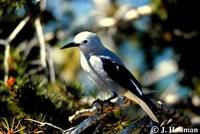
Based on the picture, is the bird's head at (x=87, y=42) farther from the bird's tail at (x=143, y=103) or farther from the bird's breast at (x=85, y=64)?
the bird's tail at (x=143, y=103)

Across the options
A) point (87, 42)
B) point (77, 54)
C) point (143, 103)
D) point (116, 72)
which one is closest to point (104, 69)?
point (116, 72)

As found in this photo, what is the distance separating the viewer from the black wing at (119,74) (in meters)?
3.10

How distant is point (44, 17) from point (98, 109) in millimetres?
1882

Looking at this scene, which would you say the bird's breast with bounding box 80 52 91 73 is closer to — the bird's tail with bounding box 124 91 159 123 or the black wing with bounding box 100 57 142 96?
the black wing with bounding box 100 57 142 96

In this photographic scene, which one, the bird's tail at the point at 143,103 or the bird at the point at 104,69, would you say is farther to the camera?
the bird at the point at 104,69

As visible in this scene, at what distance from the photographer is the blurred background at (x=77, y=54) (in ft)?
10.2

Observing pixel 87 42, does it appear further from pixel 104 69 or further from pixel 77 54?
pixel 77 54

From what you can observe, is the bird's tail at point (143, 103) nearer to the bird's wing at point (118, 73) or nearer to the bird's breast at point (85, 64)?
the bird's wing at point (118, 73)

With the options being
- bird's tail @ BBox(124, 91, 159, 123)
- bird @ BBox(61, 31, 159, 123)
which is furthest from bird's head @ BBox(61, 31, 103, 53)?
bird's tail @ BBox(124, 91, 159, 123)

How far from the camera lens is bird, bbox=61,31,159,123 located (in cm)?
311

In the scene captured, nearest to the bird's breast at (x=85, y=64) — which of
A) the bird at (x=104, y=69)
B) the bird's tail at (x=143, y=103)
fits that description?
the bird at (x=104, y=69)

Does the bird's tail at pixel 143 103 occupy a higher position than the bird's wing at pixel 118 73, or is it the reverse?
the bird's wing at pixel 118 73

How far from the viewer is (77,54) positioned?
5.67 m

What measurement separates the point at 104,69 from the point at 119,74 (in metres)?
0.08
